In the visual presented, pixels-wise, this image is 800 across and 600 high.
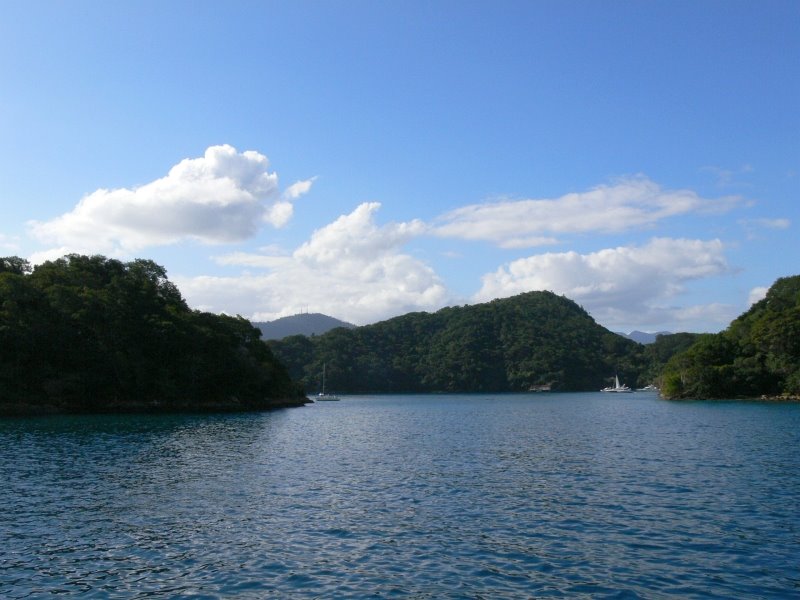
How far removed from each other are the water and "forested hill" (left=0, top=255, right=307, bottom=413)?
4728 cm

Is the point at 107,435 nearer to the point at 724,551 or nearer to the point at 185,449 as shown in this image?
the point at 185,449

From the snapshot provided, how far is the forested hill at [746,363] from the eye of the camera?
126 meters

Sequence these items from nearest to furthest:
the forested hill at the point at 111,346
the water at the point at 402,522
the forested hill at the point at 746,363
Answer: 1. the water at the point at 402,522
2. the forested hill at the point at 111,346
3. the forested hill at the point at 746,363

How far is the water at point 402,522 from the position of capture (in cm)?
1650

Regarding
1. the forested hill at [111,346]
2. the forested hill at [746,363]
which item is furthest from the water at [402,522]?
the forested hill at [746,363]

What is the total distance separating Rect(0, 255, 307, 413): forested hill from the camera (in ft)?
289

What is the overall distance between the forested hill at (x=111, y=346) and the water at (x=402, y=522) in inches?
1862

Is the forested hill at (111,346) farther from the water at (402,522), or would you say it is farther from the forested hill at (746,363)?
the forested hill at (746,363)

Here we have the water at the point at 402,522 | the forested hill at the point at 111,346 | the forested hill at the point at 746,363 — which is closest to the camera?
the water at the point at 402,522

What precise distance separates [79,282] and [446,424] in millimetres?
66855

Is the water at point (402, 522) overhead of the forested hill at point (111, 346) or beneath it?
beneath

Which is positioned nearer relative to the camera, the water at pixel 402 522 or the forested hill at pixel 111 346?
the water at pixel 402 522

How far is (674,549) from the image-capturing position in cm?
1941

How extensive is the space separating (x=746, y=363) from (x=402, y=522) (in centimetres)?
13352
